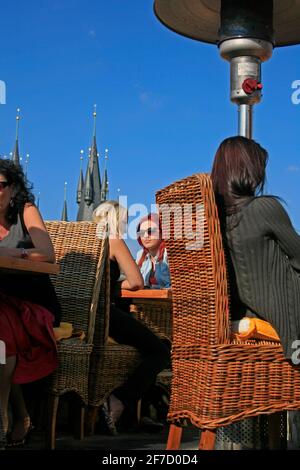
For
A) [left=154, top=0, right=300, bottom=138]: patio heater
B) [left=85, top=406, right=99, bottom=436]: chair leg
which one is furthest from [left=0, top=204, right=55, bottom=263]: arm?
[left=154, top=0, right=300, bottom=138]: patio heater

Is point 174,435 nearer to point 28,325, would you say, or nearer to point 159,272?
point 28,325

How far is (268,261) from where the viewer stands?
2.61m

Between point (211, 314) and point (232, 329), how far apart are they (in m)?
0.11

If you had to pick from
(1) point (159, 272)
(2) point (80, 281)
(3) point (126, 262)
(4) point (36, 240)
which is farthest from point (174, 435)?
(1) point (159, 272)

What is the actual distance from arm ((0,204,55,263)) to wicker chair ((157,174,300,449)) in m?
0.73

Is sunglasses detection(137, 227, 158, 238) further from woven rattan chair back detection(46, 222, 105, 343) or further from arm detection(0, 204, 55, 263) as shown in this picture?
arm detection(0, 204, 55, 263)

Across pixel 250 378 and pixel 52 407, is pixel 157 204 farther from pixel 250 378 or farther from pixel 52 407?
pixel 52 407

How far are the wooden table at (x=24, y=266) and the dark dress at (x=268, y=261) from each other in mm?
697

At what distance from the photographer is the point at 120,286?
4305 mm

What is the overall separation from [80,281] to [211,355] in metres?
1.35

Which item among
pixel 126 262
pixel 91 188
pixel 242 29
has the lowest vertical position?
pixel 126 262

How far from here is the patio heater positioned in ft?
17.7

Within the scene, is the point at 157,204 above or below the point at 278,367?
above
